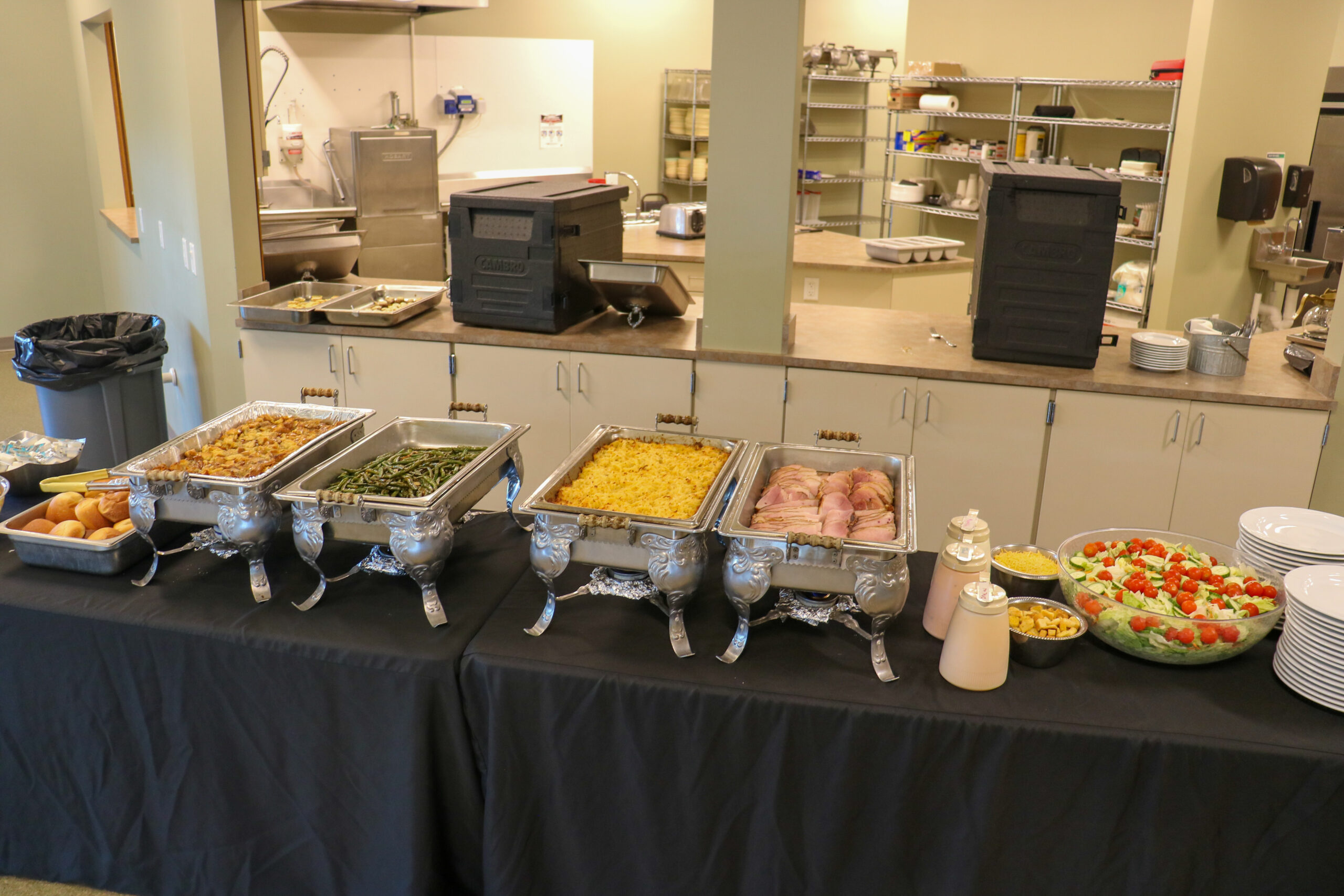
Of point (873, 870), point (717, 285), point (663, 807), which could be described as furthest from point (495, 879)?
point (717, 285)

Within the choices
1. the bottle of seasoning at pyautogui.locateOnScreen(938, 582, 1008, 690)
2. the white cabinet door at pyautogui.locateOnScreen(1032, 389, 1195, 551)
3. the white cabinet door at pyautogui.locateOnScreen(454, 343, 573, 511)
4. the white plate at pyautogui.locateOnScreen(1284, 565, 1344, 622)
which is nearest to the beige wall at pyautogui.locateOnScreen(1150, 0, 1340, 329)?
the white cabinet door at pyautogui.locateOnScreen(1032, 389, 1195, 551)

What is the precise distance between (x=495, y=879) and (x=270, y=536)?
795 mm

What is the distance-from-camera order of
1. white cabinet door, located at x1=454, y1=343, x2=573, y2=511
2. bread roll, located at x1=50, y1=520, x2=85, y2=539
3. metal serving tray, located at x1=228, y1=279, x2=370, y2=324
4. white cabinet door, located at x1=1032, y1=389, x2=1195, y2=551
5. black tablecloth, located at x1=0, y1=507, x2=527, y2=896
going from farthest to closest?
metal serving tray, located at x1=228, y1=279, x2=370, y2=324, white cabinet door, located at x1=454, y1=343, x2=573, y2=511, white cabinet door, located at x1=1032, y1=389, x2=1195, y2=551, bread roll, located at x1=50, y1=520, x2=85, y2=539, black tablecloth, located at x1=0, y1=507, x2=527, y2=896

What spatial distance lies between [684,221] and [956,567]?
14.8ft

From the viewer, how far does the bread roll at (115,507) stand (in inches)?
83.7

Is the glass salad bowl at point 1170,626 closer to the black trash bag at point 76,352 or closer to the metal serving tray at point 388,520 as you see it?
the metal serving tray at point 388,520

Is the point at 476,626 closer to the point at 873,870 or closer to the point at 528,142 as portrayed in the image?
the point at 873,870

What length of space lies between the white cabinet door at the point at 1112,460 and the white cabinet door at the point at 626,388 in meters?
1.25

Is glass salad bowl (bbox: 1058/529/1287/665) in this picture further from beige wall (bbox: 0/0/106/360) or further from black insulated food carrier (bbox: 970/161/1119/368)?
beige wall (bbox: 0/0/106/360)

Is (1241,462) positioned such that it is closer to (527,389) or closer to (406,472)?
(527,389)

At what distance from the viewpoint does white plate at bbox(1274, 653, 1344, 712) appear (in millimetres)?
1627

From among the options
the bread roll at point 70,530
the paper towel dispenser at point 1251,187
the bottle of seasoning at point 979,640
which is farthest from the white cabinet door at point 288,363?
the paper towel dispenser at point 1251,187

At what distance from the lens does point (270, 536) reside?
198 centimetres

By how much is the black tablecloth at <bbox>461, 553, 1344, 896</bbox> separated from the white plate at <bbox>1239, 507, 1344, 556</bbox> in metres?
0.21
